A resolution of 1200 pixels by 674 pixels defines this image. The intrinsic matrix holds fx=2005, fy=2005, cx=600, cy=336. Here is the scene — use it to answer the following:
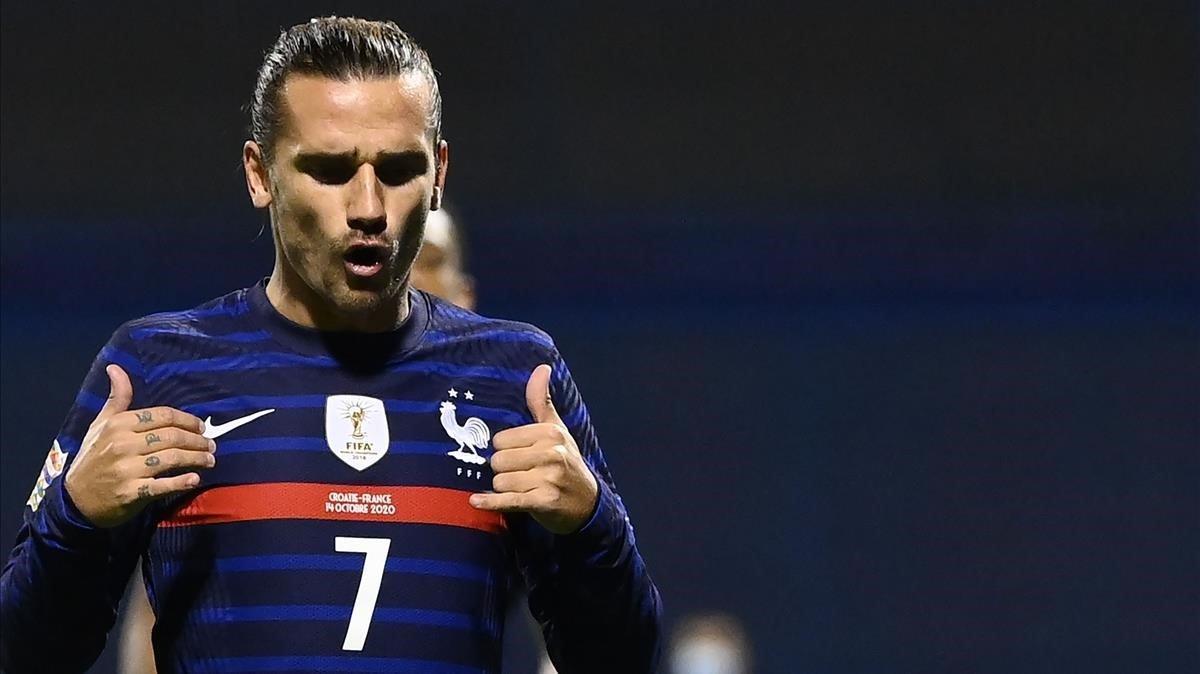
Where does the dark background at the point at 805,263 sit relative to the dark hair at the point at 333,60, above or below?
below

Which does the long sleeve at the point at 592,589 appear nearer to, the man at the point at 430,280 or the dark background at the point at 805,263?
the man at the point at 430,280

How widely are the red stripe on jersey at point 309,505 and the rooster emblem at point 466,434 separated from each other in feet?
0.17

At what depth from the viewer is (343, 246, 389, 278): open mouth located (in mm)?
1754

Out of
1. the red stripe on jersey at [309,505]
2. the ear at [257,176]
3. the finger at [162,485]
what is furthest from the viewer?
the ear at [257,176]

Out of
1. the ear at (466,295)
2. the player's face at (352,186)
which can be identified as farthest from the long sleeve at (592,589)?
the ear at (466,295)

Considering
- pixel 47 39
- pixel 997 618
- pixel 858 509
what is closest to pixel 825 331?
pixel 858 509

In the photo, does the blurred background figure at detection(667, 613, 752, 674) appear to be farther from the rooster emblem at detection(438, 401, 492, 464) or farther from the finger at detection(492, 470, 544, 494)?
the finger at detection(492, 470, 544, 494)

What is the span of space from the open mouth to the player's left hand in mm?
186

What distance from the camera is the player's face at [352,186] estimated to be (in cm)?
175

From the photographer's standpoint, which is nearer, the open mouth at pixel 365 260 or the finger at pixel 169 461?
the finger at pixel 169 461

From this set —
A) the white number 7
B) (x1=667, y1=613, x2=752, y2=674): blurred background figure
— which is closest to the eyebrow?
the white number 7

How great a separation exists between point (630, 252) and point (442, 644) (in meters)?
4.00

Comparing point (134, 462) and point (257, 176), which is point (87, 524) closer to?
point (134, 462)

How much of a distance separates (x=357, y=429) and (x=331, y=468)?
44 mm
